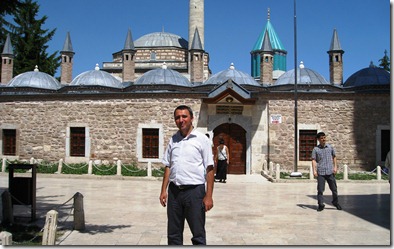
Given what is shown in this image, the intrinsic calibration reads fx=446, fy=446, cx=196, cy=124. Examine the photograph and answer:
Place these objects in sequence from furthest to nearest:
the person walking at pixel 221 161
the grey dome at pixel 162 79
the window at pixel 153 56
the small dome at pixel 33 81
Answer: the window at pixel 153 56
the small dome at pixel 33 81
the grey dome at pixel 162 79
the person walking at pixel 221 161

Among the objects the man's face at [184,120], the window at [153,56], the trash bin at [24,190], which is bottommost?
the trash bin at [24,190]

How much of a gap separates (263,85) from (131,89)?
19.6 feet

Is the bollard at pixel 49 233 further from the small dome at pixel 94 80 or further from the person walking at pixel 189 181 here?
the small dome at pixel 94 80

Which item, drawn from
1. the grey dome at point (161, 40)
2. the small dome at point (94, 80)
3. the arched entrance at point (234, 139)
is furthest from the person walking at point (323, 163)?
the grey dome at point (161, 40)

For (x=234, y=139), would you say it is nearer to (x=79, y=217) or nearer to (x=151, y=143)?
(x=151, y=143)

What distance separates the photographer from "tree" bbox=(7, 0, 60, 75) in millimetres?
14420

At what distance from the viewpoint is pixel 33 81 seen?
1914 centimetres

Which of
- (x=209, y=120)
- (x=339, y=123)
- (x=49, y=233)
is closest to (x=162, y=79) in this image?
(x=209, y=120)

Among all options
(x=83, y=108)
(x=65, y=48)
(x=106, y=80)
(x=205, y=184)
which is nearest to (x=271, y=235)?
(x=205, y=184)

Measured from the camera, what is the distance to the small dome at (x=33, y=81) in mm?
18906

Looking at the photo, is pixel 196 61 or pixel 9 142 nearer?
pixel 9 142

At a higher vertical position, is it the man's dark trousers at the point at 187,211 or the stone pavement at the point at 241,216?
the man's dark trousers at the point at 187,211

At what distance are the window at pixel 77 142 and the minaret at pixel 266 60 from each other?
8.32 meters

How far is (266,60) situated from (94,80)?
7.50 meters
